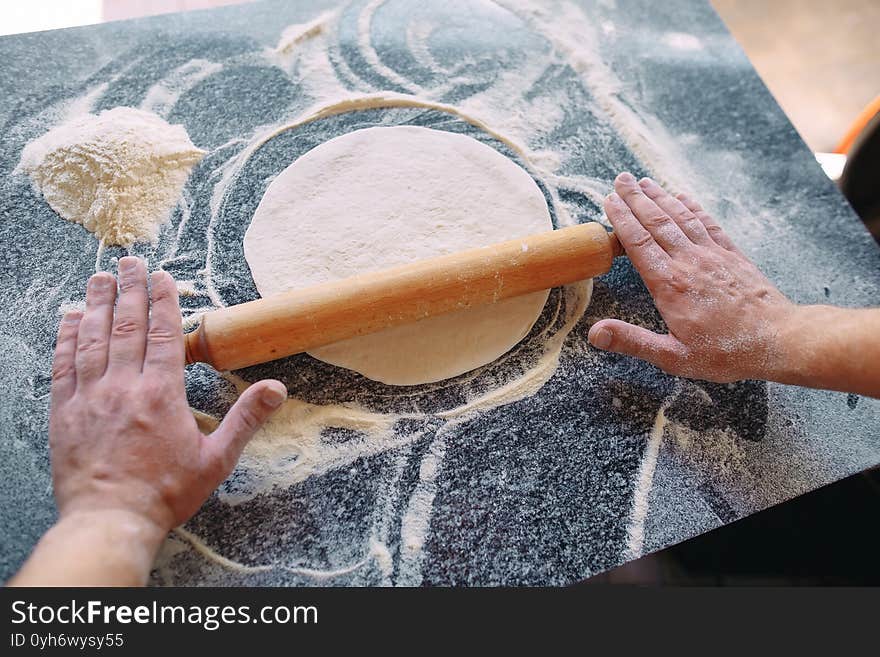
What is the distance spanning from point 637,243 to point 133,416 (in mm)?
1319

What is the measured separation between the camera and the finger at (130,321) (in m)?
1.48

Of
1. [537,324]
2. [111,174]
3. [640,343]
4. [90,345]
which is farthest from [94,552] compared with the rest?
[640,343]

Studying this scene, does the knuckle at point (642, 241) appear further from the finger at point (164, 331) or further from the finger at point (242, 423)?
the finger at point (164, 331)

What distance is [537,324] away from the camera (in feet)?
5.97

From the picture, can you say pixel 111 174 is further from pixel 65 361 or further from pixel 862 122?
pixel 862 122

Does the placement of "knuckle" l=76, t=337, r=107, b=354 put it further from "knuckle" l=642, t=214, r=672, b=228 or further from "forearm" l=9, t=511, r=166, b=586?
"knuckle" l=642, t=214, r=672, b=228

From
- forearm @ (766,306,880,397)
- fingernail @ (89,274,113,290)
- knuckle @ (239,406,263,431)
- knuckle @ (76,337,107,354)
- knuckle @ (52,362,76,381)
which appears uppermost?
fingernail @ (89,274,113,290)

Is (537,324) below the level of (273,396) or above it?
below

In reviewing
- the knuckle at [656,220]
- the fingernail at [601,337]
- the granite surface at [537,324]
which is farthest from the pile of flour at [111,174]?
the knuckle at [656,220]

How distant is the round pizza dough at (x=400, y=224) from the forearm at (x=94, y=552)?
1.97 ft

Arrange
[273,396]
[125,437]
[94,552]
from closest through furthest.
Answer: [94,552]
[125,437]
[273,396]

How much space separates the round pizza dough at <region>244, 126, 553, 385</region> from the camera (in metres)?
1.72

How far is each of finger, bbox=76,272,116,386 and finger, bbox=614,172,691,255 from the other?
4.55 feet

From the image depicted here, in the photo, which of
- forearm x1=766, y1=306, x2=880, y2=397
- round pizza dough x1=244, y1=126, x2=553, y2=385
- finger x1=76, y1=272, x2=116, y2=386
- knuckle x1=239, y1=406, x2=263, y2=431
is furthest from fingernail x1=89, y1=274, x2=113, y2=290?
forearm x1=766, y1=306, x2=880, y2=397
